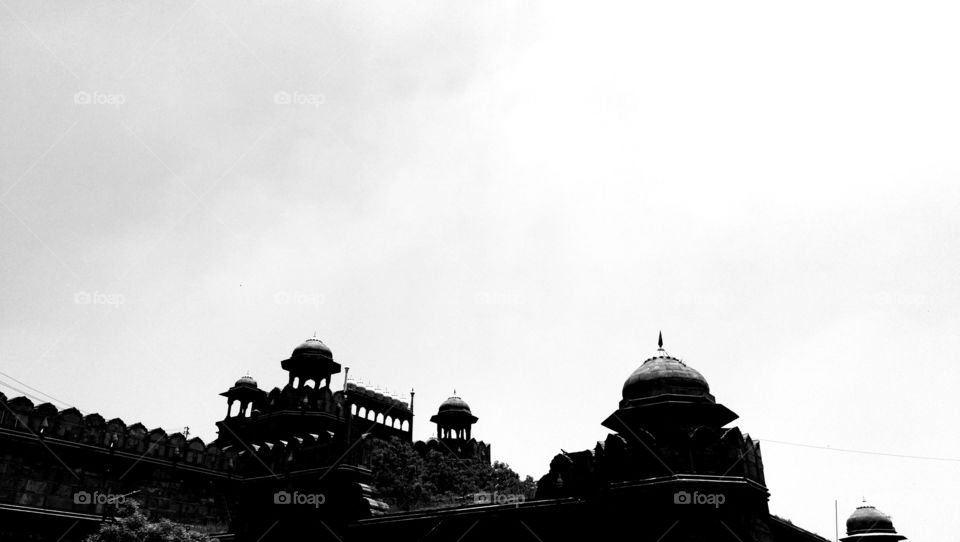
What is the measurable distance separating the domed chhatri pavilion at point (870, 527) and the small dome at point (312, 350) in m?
30.4

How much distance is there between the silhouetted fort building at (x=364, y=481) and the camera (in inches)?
707

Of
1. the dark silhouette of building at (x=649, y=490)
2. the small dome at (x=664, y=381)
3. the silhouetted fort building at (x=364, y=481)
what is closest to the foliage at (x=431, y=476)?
the silhouetted fort building at (x=364, y=481)

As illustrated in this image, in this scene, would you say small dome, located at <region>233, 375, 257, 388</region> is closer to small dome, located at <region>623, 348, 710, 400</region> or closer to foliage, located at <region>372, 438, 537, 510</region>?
foliage, located at <region>372, 438, 537, 510</region>

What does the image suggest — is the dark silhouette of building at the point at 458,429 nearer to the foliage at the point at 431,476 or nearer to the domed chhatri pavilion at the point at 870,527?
the foliage at the point at 431,476

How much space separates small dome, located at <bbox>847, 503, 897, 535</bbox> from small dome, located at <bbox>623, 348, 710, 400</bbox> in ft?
66.9

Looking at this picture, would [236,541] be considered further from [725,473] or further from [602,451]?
[725,473]

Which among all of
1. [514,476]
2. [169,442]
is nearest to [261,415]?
[169,442]

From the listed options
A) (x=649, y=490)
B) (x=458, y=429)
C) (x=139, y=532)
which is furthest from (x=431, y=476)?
(x=649, y=490)

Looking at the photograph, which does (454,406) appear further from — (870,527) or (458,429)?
(870,527)

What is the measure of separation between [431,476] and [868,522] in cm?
3308

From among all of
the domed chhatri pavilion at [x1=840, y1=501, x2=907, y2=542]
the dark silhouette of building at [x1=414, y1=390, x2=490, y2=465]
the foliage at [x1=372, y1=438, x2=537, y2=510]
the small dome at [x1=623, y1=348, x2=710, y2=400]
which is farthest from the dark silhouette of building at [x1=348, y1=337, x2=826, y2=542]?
the dark silhouette of building at [x1=414, y1=390, x2=490, y2=465]

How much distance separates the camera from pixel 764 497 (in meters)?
18.8

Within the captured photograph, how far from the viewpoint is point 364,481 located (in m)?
23.3

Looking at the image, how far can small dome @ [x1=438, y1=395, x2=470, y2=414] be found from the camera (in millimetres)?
70938
